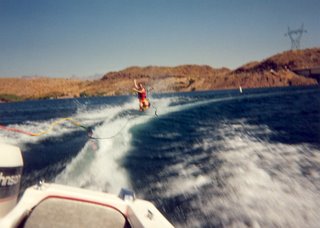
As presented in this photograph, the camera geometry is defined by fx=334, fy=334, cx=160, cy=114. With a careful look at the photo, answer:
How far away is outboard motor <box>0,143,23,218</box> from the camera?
11.9ft

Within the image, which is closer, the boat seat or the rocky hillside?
the boat seat

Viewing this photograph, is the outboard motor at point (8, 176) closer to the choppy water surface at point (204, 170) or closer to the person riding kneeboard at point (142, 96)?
the choppy water surface at point (204, 170)

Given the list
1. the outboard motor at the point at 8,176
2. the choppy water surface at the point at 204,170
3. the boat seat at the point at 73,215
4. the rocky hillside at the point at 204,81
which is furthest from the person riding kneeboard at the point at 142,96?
the rocky hillside at the point at 204,81

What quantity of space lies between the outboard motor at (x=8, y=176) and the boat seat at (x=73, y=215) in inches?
16.4

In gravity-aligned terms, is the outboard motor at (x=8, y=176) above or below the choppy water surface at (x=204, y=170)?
above

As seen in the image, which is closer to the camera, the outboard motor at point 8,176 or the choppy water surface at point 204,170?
the outboard motor at point 8,176

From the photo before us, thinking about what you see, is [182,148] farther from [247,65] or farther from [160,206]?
[247,65]

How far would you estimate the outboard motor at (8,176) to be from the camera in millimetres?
3641

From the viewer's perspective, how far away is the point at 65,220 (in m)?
3.58

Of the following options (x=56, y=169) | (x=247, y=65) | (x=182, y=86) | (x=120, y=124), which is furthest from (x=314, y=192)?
(x=247, y=65)

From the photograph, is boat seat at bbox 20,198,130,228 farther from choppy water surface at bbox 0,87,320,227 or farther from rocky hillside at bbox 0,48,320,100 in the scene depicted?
rocky hillside at bbox 0,48,320,100

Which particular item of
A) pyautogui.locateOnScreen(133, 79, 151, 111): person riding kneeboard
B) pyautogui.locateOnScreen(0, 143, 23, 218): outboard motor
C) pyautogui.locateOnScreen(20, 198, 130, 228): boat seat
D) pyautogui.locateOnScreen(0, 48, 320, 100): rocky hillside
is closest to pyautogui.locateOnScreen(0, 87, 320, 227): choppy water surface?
pyautogui.locateOnScreen(20, 198, 130, 228): boat seat

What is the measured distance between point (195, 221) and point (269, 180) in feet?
7.55

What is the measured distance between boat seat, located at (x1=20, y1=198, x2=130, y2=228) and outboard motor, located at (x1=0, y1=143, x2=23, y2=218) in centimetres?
42
